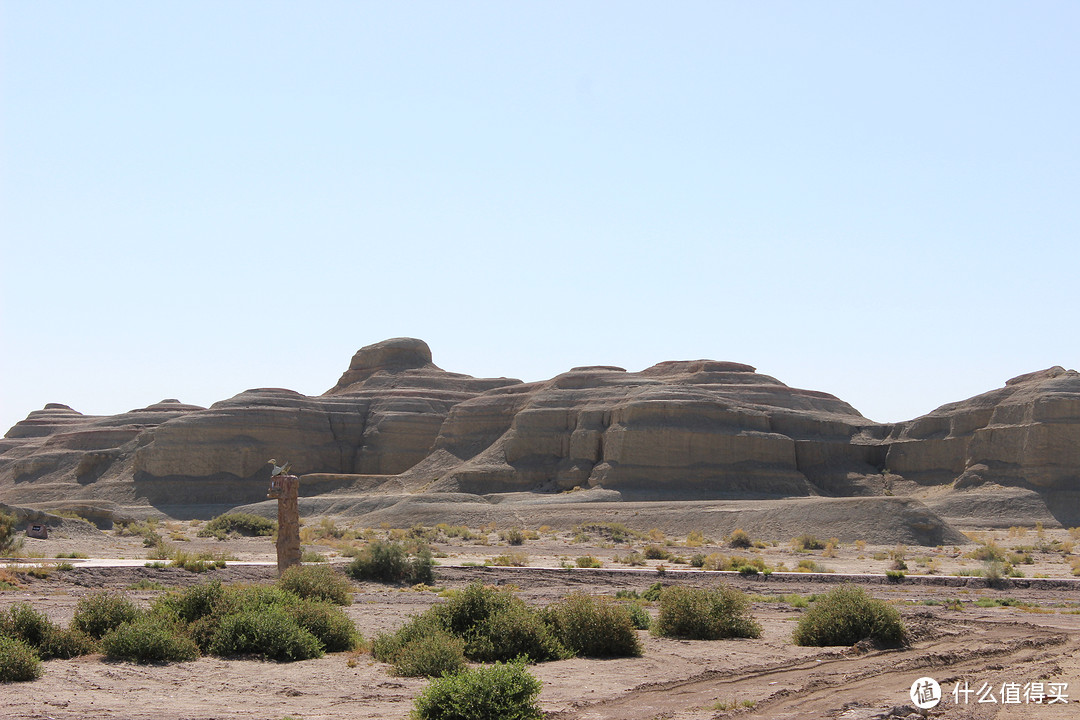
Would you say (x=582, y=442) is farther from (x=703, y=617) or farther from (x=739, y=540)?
(x=703, y=617)

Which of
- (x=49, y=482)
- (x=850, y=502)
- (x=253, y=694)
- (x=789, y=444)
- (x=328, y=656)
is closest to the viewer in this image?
(x=253, y=694)

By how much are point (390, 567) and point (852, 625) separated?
15928 millimetres

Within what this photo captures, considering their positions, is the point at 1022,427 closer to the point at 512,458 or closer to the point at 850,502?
the point at 850,502

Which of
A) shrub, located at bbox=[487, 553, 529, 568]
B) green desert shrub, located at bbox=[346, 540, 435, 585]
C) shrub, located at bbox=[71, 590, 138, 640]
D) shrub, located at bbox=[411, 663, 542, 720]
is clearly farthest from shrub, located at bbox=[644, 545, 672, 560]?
shrub, located at bbox=[411, 663, 542, 720]

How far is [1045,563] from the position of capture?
37500mm

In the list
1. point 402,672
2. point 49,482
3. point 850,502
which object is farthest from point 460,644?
point 49,482

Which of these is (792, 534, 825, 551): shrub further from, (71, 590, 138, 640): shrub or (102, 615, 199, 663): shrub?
(102, 615, 199, 663): shrub

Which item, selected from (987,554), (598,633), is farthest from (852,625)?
(987,554)

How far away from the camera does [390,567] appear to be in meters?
30.8

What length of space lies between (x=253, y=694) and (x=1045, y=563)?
1252 inches

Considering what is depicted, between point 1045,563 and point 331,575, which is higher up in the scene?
point 331,575

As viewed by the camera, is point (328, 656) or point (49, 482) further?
point (49, 482)

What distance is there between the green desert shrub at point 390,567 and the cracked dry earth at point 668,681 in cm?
975

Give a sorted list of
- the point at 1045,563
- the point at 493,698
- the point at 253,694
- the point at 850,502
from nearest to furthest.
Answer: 1. the point at 493,698
2. the point at 253,694
3. the point at 1045,563
4. the point at 850,502
